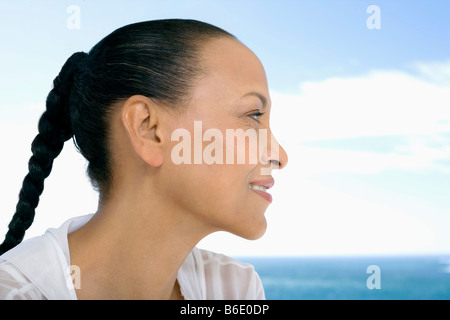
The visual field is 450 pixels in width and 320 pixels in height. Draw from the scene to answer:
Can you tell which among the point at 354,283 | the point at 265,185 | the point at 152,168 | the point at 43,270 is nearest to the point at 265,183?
the point at 265,185

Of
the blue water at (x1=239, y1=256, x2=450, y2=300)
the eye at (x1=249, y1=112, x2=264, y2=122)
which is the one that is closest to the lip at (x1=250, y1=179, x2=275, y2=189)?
the eye at (x1=249, y1=112, x2=264, y2=122)

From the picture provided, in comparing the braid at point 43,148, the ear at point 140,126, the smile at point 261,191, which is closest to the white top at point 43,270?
the braid at point 43,148

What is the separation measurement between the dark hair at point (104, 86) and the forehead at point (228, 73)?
0.03m

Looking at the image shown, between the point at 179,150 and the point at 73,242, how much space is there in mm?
393

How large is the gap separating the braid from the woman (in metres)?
0.09

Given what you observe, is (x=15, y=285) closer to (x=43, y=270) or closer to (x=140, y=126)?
(x=43, y=270)

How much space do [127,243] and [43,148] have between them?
0.43 m

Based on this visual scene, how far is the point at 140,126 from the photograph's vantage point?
1.37 meters

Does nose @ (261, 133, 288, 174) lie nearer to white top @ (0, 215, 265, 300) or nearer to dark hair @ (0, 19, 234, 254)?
dark hair @ (0, 19, 234, 254)

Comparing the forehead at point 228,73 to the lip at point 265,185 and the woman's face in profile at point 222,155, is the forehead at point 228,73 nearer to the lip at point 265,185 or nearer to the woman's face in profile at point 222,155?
the woman's face in profile at point 222,155

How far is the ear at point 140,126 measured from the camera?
1359 millimetres

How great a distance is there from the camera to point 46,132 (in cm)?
158

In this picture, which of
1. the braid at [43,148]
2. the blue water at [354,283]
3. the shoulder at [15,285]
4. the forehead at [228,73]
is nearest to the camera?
the shoulder at [15,285]
